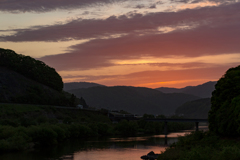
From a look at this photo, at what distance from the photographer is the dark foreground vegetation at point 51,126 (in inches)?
3442

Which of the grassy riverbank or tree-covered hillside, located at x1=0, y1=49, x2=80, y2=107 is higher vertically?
tree-covered hillside, located at x1=0, y1=49, x2=80, y2=107

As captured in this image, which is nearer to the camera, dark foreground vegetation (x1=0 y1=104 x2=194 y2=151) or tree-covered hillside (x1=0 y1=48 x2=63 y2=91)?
dark foreground vegetation (x1=0 y1=104 x2=194 y2=151)

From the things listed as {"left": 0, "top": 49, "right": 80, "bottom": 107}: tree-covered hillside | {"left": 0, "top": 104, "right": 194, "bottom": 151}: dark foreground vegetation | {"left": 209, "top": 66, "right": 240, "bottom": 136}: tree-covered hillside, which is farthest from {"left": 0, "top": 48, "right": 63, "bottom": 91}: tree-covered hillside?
{"left": 209, "top": 66, "right": 240, "bottom": 136}: tree-covered hillside

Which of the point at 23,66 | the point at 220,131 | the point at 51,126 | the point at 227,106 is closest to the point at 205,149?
the point at 220,131

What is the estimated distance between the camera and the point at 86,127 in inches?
5054

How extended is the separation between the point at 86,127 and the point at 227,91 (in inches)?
3099

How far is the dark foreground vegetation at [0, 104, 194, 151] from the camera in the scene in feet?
287

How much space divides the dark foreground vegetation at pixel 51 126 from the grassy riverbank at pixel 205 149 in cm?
4517

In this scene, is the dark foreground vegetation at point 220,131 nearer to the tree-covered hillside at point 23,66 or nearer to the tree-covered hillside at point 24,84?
the tree-covered hillside at point 24,84

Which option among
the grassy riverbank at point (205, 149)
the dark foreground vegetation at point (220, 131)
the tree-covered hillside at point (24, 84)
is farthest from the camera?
the tree-covered hillside at point (24, 84)

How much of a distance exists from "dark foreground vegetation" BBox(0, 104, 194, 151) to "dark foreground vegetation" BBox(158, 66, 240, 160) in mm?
46167

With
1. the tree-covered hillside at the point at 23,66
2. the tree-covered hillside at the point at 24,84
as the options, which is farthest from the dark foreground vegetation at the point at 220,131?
the tree-covered hillside at the point at 23,66

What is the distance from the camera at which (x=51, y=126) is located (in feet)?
337

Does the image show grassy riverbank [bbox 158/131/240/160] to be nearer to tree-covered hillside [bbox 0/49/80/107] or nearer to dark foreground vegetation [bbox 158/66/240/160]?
dark foreground vegetation [bbox 158/66/240/160]
